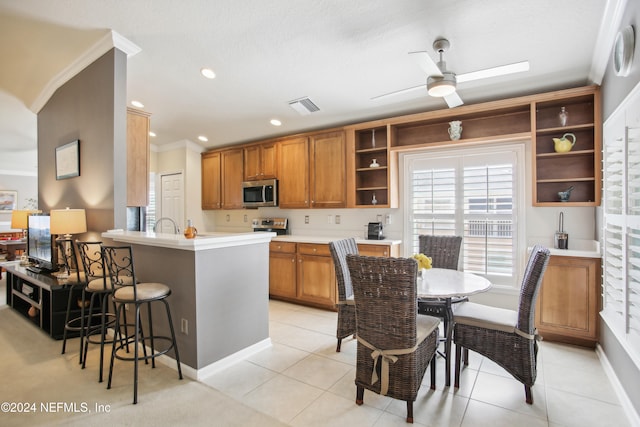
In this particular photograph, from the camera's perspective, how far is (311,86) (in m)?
3.77

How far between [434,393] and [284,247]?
9.30 feet

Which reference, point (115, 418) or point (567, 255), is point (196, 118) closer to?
point (115, 418)

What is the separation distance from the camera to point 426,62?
2.26 metres

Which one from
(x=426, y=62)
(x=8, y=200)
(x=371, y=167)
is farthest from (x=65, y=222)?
(x=8, y=200)

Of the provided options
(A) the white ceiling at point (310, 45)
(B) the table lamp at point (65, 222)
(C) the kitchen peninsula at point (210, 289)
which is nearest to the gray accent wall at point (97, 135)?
(B) the table lamp at point (65, 222)

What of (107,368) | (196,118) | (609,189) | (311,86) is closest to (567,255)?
(609,189)

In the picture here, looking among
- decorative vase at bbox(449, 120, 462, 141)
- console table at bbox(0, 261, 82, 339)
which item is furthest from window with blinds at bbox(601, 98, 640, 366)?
console table at bbox(0, 261, 82, 339)

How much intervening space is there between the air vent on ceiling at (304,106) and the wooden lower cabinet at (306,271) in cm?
180

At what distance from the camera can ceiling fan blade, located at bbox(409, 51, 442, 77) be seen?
2179 millimetres

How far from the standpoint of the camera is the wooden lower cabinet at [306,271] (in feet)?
13.9

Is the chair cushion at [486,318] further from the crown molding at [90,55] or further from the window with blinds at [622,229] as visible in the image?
the crown molding at [90,55]

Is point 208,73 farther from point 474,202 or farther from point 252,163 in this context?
point 474,202

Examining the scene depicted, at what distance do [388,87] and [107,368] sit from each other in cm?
379

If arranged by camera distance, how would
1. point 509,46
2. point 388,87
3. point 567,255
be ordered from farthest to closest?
point 388,87 → point 567,255 → point 509,46
